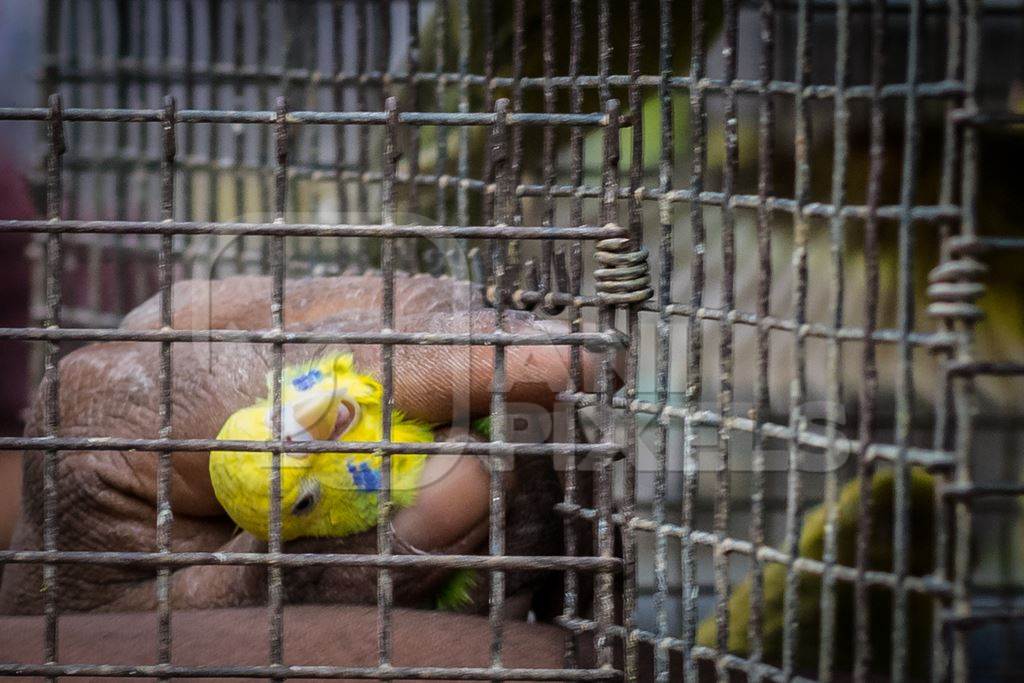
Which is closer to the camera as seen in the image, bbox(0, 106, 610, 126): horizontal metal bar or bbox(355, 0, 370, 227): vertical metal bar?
bbox(0, 106, 610, 126): horizontal metal bar

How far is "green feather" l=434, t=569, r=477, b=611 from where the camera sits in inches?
68.6

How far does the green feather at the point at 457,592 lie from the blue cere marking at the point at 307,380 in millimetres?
381

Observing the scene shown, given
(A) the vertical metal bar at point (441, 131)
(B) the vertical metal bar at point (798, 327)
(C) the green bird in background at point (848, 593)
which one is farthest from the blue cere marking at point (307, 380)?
(C) the green bird in background at point (848, 593)

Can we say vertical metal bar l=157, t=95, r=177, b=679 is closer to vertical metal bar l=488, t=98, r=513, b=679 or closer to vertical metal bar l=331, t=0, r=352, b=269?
vertical metal bar l=488, t=98, r=513, b=679

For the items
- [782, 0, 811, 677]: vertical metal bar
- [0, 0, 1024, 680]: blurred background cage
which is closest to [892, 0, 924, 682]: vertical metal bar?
[0, 0, 1024, 680]: blurred background cage

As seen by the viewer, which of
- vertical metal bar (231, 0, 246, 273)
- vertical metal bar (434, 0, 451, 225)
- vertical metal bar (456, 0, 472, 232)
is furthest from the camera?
vertical metal bar (231, 0, 246, 273)

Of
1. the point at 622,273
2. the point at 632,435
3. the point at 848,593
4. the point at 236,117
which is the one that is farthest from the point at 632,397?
the point at 848,593

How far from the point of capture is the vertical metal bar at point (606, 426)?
53.6 inches

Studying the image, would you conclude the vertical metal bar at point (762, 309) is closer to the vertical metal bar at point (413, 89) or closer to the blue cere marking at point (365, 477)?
the blue cere marking at point (365, 477)

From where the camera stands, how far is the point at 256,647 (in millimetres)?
1528

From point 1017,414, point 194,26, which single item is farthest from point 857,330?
point 194,26

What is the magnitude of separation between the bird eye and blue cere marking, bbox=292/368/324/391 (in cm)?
15

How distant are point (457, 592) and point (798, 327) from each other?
0.76 metres

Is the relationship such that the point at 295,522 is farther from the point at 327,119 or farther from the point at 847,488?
the point at 847,488
